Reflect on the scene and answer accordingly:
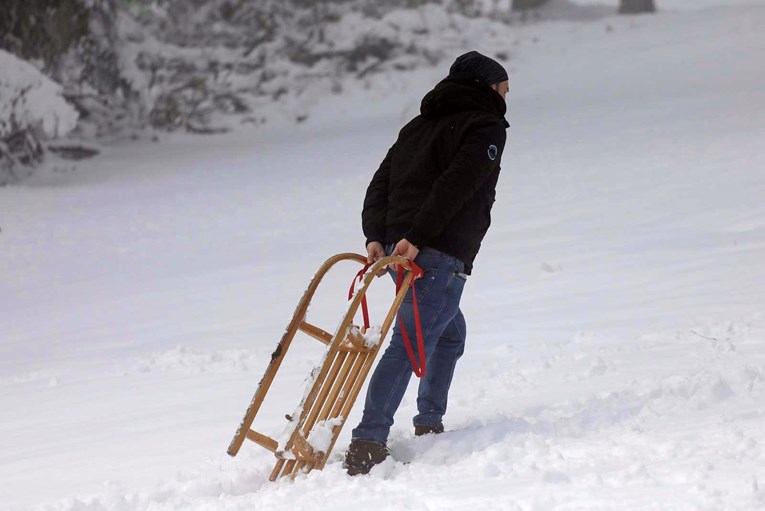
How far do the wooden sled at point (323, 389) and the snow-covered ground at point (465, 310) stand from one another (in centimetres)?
15

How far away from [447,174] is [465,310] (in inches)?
148

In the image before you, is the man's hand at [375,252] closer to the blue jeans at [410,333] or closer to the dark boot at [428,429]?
the blue jeans at [410,333]

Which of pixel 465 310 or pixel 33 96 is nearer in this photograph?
pixel 465 310

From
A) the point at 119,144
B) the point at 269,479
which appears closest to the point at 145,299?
the point at 269,479

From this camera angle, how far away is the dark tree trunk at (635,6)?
24.1 meters

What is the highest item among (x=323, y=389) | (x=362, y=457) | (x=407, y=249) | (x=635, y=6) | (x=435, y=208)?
(x=435, y=208)

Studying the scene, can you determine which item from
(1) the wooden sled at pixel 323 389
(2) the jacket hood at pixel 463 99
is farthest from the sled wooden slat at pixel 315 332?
(2) the jacket hood at pixel 463 99

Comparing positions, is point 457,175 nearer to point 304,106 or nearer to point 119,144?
point 119,144

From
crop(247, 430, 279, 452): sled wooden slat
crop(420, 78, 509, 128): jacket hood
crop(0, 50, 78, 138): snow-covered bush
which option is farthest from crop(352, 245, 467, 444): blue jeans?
crop(0, 50, 78, 138): snow-covered bush

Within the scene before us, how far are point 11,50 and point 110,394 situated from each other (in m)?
9.82

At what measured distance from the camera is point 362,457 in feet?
13.7

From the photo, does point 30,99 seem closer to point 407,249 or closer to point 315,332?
point 315,332

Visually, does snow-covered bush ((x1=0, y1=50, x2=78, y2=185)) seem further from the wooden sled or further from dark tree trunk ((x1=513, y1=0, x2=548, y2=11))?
dark tree trunk ((x1=513, y1=0, x2=548, y2=11))

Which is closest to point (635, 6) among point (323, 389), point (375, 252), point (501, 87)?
point (501, 87)
